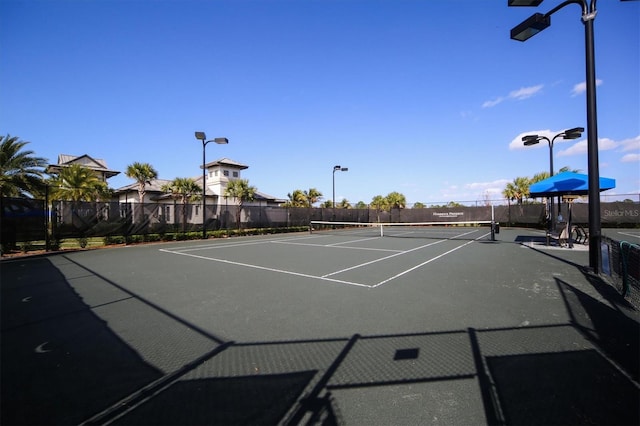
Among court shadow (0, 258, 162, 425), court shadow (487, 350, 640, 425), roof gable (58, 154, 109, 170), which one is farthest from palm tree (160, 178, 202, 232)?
court shadow (487, 350, 640, 425)

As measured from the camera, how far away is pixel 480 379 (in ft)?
9.93

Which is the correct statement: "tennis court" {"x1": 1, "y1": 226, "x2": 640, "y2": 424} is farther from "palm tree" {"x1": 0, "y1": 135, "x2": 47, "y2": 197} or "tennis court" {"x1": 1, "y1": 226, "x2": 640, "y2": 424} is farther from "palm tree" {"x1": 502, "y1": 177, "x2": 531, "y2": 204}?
"palm tree" {"x1": 502, "y1": 177, "x2": 531, "y2": 204}

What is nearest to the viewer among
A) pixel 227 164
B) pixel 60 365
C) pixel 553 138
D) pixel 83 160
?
pixel 60 365

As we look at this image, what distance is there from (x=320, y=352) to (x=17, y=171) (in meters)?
23.5

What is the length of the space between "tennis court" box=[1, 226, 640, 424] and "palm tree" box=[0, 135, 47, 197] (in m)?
14.4

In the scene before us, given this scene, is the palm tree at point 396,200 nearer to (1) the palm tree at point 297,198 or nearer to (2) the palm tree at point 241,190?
(1) the palm tree at point 297,198

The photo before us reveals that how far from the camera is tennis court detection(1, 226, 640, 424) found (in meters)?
2.60

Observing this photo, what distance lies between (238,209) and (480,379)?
2244 centimetres

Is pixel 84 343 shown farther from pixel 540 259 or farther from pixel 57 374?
pixel 540 259

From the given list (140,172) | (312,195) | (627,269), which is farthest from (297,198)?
(627,269)

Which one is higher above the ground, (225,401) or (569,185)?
(569,185)

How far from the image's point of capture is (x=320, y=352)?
12.0 ft

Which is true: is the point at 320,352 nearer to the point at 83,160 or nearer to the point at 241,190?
the point at 241,190

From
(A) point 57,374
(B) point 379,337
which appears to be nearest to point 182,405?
(A) point 57,374
